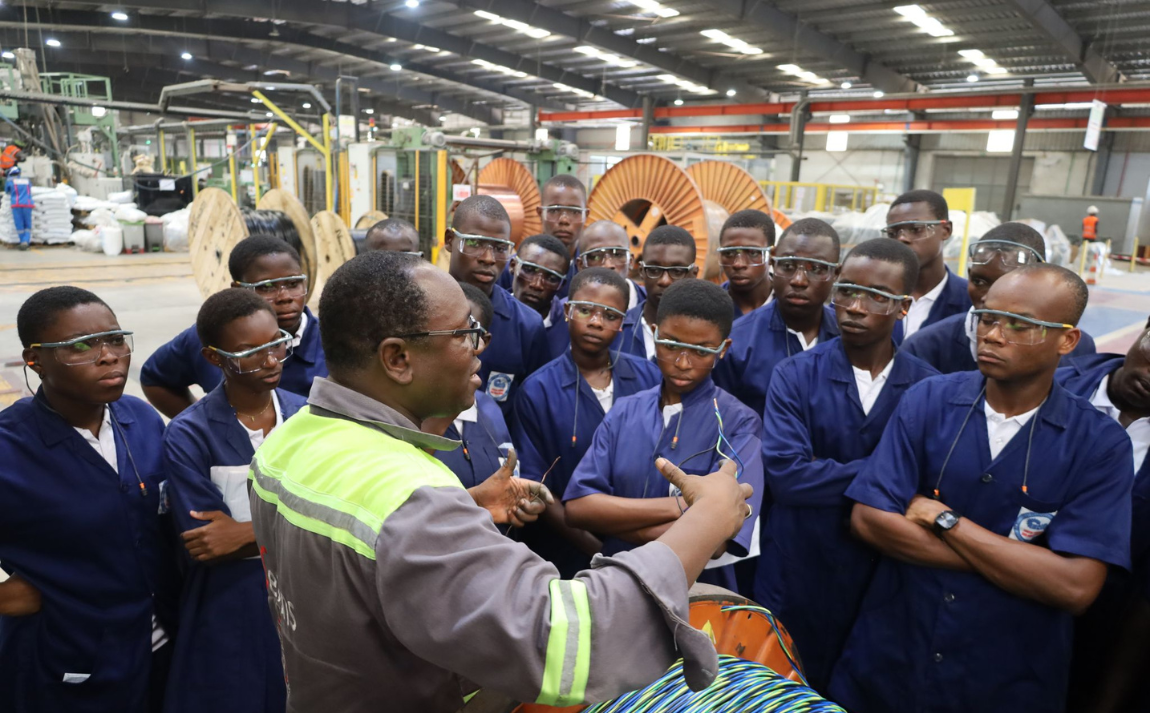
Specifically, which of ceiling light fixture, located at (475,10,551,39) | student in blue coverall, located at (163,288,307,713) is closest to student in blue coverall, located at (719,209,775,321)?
student in blue coverall, located at (163,288,307,713)

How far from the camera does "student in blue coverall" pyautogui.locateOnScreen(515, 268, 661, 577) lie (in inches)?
108

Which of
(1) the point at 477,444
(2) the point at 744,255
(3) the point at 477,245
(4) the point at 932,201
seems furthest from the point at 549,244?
(4) the point at 932,201

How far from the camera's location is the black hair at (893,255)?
260 cm

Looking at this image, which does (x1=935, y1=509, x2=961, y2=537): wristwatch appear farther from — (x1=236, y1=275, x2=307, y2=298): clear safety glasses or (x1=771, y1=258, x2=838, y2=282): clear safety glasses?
(x1=236, y1=275, x2=307, y2=298): clear safety glasses

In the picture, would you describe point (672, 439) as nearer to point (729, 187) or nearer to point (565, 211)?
point (565, 211)

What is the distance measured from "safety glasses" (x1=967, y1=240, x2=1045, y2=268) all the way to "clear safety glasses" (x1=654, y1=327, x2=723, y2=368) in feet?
5.75

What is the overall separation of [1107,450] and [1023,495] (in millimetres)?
233

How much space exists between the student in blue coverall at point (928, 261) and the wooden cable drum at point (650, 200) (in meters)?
1.73

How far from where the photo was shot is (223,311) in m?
2.24

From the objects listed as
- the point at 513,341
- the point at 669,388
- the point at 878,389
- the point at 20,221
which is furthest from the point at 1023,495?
the point at 20,221

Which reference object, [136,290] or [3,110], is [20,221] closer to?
[3,110]

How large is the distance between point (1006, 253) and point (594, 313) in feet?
6.52

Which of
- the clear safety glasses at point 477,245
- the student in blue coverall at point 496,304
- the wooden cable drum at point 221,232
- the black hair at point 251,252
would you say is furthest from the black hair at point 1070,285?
the wooden cable drum at point 221,232

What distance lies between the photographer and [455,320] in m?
1.24
